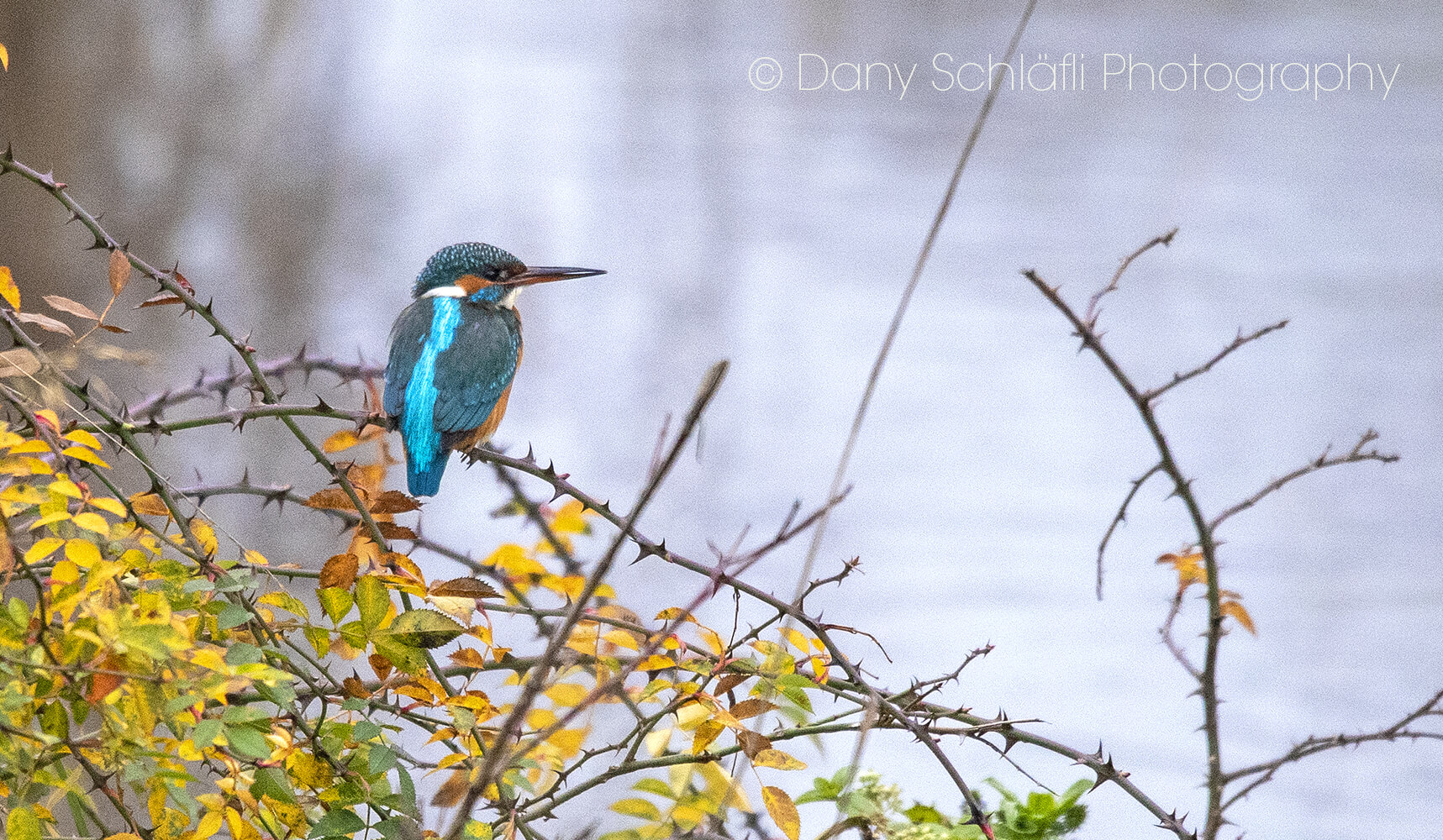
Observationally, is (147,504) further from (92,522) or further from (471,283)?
(471,283)

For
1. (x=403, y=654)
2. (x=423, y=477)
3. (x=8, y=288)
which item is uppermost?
(x=423, y=477)

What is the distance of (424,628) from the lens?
0.54 metres

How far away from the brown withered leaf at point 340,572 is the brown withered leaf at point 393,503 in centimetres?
4

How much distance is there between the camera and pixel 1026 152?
4.77ft

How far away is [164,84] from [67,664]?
1.11 meters

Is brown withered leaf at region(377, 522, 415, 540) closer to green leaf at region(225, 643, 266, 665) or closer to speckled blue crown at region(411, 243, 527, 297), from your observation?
green leaf at region(225, 643, 266, 665)

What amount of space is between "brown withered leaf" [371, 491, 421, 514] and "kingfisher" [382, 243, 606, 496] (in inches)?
9.4

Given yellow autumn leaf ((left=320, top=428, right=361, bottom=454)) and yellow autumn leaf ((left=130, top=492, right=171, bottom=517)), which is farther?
yellow autumn leaf ((left=320, top=428, right=361, bottom=454))

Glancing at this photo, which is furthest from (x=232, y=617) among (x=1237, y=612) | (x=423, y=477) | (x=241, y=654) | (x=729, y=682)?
(x=1237, y=612)

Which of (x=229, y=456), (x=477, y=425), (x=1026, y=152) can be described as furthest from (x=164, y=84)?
(x=1026, y=152)

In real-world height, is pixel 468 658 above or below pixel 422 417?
below

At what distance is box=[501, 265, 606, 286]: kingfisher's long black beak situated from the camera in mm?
926

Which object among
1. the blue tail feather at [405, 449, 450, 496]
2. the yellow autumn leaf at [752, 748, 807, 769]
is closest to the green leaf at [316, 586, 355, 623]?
the yellow autumn leaf at [752, 748, 807, 769]

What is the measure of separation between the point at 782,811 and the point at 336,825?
0.20 m
